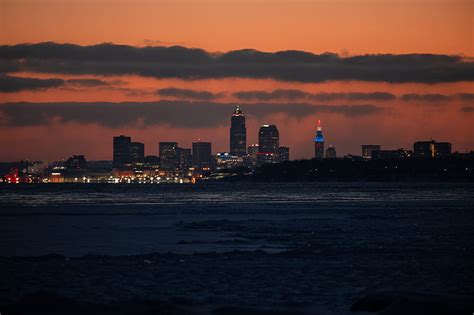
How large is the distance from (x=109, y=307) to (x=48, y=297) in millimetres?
1368

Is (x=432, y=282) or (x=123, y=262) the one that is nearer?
(x=432, y=282)

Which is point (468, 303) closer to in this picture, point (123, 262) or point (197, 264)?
point (197, 264)

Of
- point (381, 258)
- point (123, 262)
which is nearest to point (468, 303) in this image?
point (381, 258)

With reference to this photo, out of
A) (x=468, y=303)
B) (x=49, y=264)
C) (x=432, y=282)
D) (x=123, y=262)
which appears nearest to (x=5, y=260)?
(x=49, y=264)

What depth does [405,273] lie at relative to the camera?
25484mm

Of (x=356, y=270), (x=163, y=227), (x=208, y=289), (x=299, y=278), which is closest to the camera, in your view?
(x=208, y=289)

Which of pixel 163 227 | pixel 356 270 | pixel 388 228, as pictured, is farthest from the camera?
pixel 163 227

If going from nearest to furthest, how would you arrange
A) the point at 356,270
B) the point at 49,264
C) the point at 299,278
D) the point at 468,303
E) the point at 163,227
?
the point at 468,303 < the point at 299,278 < the point at 356,270 < the point at 49,264 < the point at 163,227

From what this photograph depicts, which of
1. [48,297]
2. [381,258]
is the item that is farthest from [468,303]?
[381,258]

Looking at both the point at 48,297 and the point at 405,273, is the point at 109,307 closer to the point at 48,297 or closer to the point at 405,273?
the point at 48,297

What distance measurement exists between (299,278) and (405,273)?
3301 millimetres

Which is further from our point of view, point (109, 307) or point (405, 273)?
point (405, 273)

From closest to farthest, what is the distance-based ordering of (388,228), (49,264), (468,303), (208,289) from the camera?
(468,303) < (208,289) < (49,264) < (388,228)

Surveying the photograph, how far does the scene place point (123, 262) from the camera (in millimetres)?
28797
